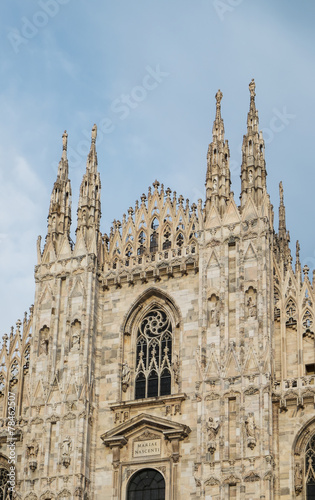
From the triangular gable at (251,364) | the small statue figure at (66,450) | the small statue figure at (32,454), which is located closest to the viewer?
the triangular gable at (251,364)

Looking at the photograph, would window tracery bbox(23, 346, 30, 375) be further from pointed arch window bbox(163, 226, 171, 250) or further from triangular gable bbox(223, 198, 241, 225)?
triangular gable bbox(223, 198, 241, 225)

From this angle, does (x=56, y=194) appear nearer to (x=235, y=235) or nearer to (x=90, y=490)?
(x=235, y=235)

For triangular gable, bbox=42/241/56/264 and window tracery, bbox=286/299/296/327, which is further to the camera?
triangular gable, bbox=42/241/56/264

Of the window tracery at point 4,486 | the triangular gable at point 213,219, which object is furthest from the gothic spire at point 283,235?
the window tracery at point 4,486

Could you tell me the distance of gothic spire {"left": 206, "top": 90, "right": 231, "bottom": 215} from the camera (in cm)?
3262

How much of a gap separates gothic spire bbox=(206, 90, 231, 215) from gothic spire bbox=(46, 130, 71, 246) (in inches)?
207

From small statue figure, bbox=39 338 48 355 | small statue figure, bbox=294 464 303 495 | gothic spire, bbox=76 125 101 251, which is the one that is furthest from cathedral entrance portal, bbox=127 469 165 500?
gothic spire, bbox=76 125 101 251

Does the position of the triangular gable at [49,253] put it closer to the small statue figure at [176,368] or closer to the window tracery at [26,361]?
the window tracery at [26,361]

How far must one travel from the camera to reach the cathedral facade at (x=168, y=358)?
28.5 metres

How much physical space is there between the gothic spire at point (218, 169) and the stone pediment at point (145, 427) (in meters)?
6.93

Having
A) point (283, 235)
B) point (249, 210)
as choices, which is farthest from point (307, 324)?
point (283, 235)

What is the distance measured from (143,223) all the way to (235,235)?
163 inches

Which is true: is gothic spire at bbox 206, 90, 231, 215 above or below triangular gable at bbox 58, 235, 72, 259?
above

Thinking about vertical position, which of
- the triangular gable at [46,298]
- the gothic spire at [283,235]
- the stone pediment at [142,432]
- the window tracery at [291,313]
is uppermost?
the gothic spire at [283,235]
